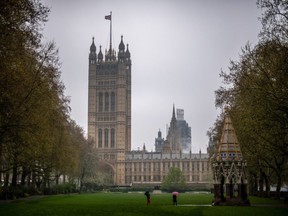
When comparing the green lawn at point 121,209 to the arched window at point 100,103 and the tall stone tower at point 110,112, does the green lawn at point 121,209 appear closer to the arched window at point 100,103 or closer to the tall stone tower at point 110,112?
the tall stone tower at point 110,112

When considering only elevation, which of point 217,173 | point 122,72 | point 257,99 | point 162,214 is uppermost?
point 122,72

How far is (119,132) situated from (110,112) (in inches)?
358

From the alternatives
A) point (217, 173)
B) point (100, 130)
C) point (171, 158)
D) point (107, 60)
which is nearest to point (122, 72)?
point (107, 60)

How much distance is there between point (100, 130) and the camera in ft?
608

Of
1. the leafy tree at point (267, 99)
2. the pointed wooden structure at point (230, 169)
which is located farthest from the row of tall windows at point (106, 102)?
the pointed wooden structure at point (230, 169)

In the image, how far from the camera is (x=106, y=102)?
188 meters

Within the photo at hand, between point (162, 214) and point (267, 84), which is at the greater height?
point (267, 84)

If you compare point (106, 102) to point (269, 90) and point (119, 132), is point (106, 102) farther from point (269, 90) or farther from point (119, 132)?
point (269, 90)

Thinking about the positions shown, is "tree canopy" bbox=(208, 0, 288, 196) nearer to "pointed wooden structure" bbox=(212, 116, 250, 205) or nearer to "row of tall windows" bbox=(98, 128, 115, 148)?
"pointed wooden structure" bbox=(212, 116, 250, 205)

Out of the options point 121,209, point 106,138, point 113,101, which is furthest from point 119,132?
point 121,209

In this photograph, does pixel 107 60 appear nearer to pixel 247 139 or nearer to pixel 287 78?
pixel 247 139

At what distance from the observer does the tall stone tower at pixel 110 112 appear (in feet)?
602

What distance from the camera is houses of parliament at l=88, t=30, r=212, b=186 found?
184m

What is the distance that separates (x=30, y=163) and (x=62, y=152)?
27.9ft
